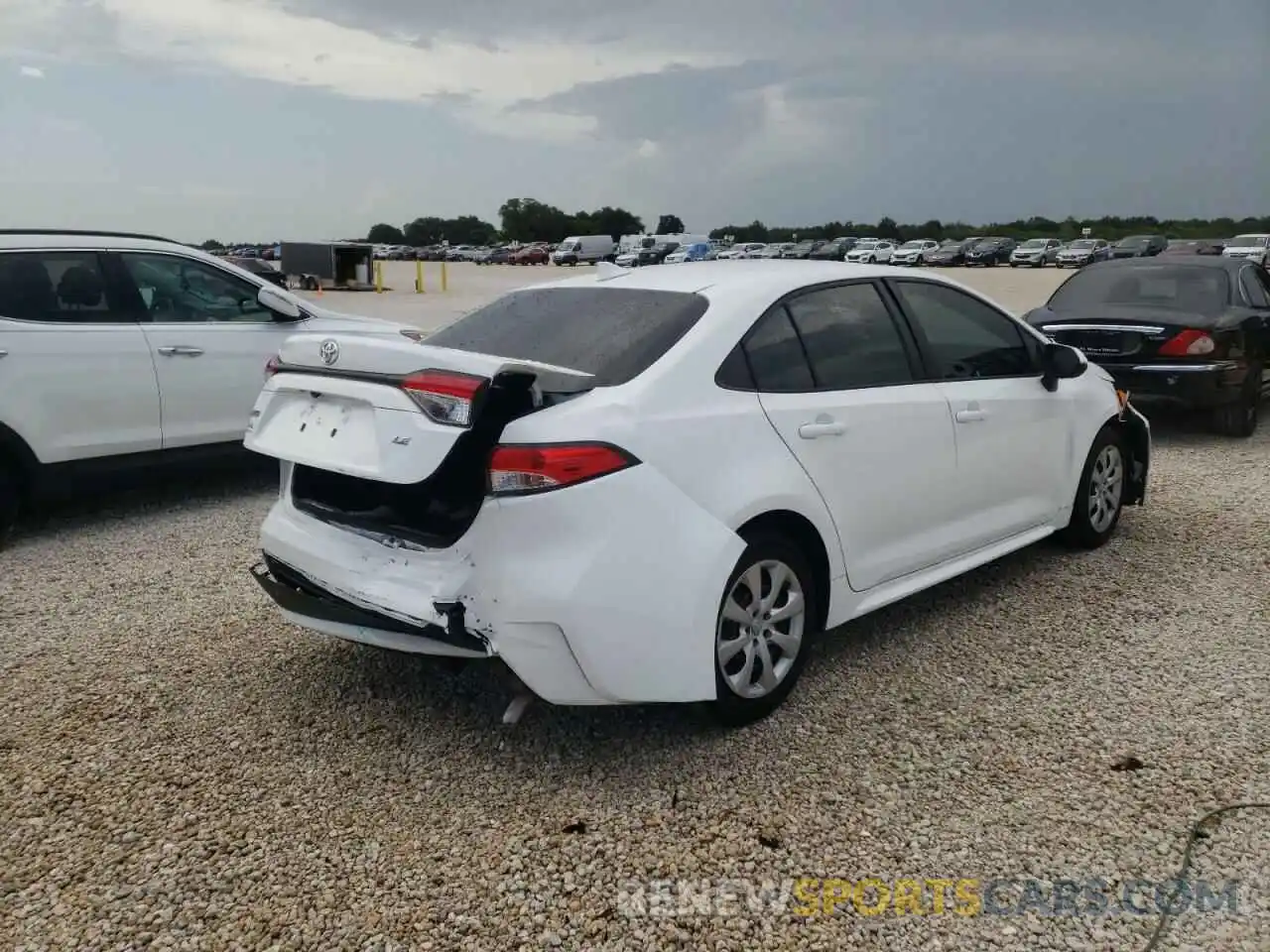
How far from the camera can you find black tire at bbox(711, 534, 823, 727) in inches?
132

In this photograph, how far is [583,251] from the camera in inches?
2594

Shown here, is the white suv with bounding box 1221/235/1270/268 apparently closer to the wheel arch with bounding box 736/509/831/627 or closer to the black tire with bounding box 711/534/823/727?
the wheel arch with bounding box 736/509/831/627

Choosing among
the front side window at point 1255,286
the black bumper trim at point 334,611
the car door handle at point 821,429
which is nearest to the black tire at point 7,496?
the black bumper trim at point 334,611

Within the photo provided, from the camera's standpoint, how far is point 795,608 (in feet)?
11.9

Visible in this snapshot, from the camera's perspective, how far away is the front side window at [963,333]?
443 cm

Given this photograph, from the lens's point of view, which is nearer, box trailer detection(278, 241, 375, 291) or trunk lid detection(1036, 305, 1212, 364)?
trunk lid detection(1036, 305, 1212, 364)

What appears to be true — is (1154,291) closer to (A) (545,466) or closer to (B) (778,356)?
(B) (778,356)

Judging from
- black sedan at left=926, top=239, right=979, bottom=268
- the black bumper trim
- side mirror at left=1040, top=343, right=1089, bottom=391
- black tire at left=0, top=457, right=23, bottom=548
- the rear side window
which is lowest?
black tire at left=0, top=457, right=23, bottom=548

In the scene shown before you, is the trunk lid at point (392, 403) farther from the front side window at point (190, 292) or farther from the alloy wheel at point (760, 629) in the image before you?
the front side window at point (190, 292)

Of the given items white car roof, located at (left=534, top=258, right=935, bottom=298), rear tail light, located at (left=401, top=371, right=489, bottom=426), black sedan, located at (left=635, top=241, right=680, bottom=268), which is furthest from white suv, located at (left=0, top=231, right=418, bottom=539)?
black sedan, located at (left=635, top=241, right=680, bottom=268)

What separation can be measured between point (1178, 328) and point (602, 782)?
6.95 metres

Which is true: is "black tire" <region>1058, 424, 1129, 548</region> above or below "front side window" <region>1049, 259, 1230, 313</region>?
below

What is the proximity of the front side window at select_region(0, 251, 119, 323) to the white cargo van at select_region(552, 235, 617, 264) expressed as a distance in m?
59.7

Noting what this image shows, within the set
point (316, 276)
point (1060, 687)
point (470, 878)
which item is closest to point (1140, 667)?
point (1060, 687)
